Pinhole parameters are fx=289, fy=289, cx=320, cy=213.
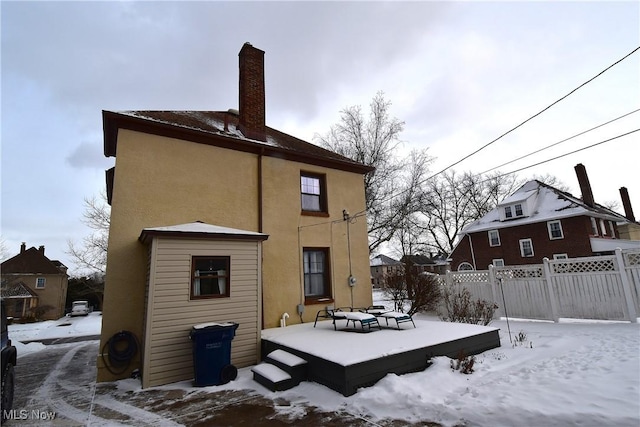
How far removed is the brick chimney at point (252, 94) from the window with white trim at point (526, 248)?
2487 centimetres

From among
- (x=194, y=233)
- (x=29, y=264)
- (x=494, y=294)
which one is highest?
(x=29, y=264)

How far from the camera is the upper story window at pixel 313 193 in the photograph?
10641mm

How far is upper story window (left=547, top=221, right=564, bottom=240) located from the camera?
75.2ft

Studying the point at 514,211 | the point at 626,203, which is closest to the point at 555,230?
the point at 514,211

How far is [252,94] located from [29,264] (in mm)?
38988

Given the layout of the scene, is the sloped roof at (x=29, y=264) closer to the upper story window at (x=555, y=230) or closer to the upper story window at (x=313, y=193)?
the upper story window at (x=313, y=193)

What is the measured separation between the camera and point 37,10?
795 centimetres

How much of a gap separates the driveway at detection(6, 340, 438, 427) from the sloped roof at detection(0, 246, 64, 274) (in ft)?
118

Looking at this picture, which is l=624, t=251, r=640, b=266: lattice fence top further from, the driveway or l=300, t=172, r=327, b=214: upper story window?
l=300, t=172, r=327, b=214: upper story window

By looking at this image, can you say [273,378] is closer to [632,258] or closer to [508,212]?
[632,258]

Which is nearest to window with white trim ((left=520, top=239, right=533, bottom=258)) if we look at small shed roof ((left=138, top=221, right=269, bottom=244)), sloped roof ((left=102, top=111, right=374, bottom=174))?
sloped roof ((left=102, top=111, right=374, bottom=174))

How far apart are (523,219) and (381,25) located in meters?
22.8

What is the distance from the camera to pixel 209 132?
8.60m

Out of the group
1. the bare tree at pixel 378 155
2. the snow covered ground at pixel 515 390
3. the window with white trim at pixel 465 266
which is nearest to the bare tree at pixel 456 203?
the window with white trim at pixel 465 266
